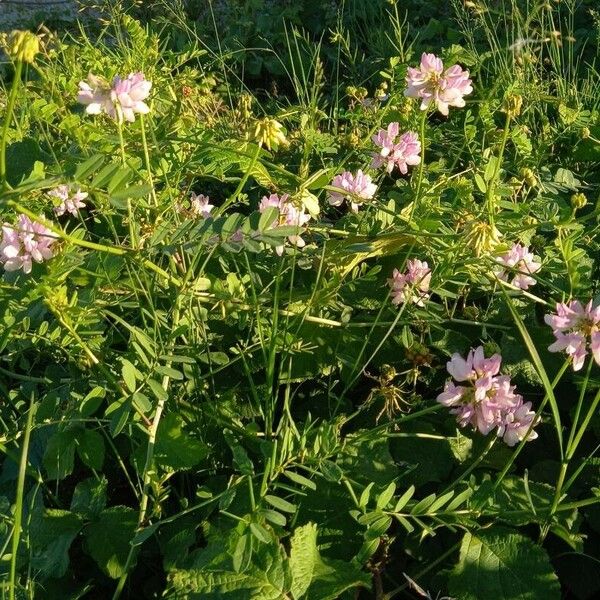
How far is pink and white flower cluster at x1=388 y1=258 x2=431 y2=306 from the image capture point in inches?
63.7

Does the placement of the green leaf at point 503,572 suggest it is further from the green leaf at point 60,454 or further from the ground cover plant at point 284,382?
the green leaf at point 60,454

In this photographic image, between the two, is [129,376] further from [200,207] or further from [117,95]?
[200,207]

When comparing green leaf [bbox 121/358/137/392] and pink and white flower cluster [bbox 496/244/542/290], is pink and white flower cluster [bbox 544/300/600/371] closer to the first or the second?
pink and white flower cluster [bbox 496/244/542/290]

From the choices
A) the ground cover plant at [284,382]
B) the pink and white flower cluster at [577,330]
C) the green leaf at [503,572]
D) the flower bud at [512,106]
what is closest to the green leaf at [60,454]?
the ground cover plant at [284,382]

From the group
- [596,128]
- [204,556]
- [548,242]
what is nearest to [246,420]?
[204,556]

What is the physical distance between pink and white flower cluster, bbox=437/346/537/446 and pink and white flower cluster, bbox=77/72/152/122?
572 mm

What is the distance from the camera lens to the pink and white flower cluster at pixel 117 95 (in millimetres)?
1408

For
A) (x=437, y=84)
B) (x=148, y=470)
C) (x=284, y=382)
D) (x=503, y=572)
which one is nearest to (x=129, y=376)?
(x=148, y=470)

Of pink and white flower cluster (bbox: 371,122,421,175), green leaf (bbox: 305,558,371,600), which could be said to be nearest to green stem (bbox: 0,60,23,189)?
green leaf (bbox: 305,558,371,600)

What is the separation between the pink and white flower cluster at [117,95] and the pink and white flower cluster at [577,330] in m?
0.64

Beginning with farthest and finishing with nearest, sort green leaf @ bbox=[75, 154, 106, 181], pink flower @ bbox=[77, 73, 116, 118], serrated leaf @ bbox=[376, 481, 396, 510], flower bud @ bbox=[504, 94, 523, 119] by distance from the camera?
flower bud @ bbox=[504, 94, 523, 119] → pink flower @ bbox=[77, 73, 116, 118] → serrated leaf @ bbox=[376, 481, 396, 510] → green leaf @ bbox=[75, 154, 106, 181]

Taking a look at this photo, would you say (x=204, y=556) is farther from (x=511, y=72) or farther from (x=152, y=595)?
(x=511, y=72)

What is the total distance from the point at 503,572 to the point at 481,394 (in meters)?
0.26

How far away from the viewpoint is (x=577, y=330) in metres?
1.27
